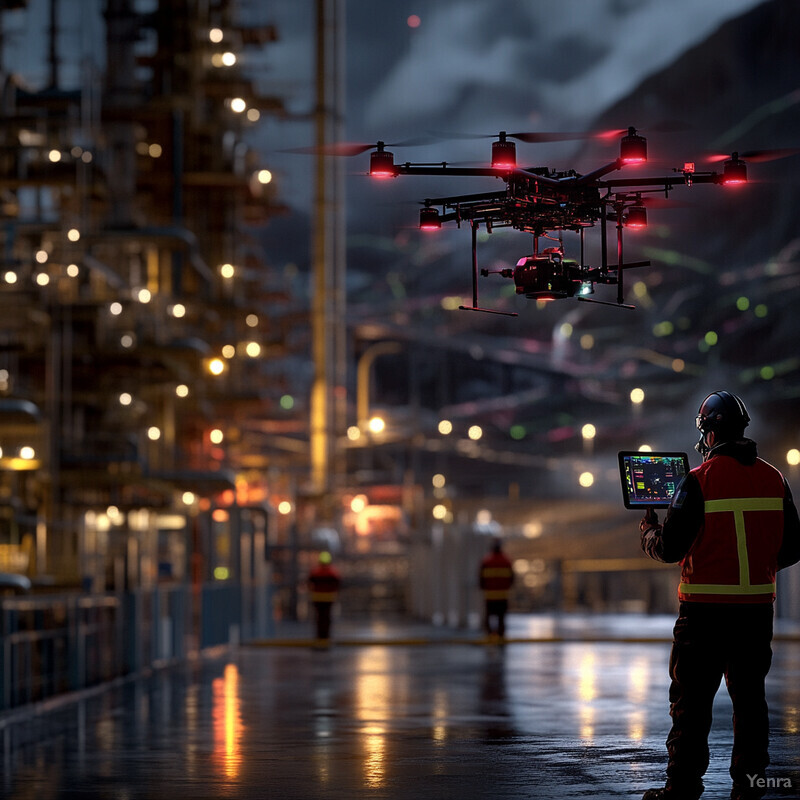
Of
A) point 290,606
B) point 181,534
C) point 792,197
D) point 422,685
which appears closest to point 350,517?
point 181,534

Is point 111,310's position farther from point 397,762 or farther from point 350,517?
point 350,517

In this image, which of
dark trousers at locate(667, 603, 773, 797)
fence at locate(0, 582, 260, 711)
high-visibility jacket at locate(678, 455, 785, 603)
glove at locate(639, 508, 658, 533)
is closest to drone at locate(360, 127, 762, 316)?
glove at locate(639, 508, 658, 533)

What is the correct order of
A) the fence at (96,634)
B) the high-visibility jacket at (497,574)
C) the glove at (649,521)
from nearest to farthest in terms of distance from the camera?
the glove at (649,521), the fence at (96,634), the high-visibility jacket at (497,574)

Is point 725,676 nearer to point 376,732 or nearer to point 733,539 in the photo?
point 733,539

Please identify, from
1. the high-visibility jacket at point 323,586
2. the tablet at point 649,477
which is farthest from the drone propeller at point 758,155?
the high-visibility jacket at point 323,586

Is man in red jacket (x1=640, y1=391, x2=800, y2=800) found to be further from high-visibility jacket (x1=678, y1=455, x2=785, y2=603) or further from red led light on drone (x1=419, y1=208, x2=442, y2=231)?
red led light on drone (x1=419, y1=208, x2=442, y2=231)

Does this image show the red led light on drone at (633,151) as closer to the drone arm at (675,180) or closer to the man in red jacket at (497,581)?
the drone arm at (675,180)
